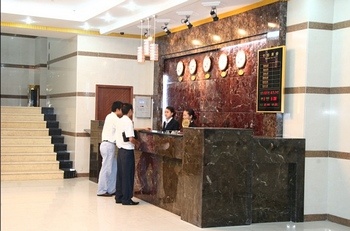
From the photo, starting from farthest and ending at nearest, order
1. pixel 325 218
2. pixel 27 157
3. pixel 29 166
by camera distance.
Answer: pixel 27 157, pixel 29 166, pixel 325 218

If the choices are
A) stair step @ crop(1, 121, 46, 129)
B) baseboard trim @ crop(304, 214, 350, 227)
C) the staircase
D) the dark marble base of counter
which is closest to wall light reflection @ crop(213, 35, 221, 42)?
the dark marble base of counter

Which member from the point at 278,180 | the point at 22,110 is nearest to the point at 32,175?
the point at 22,110

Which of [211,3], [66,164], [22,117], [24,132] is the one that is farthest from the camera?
[22,117]

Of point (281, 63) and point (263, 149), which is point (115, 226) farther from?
point (281, 63)

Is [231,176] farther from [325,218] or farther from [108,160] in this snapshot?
[108,160]

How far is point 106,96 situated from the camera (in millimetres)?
11188

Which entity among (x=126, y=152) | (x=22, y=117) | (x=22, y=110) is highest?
(x=22, y=110)

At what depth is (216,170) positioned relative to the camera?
614cm

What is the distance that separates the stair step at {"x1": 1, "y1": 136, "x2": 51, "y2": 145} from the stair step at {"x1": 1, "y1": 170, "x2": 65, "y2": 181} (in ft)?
3.46

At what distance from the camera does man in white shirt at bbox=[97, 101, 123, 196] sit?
8.25 metres

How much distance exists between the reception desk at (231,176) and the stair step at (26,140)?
206 inches

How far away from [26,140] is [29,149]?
35 centimetres

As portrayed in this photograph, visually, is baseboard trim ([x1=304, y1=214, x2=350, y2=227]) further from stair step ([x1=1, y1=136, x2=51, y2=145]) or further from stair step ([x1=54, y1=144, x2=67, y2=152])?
stair step ([x1=1, y1=136, x2=51, y2=145])

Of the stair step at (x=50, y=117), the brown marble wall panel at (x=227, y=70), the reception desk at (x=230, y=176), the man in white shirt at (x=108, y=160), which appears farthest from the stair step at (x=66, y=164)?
the reception desk at (x=230, y=176)
